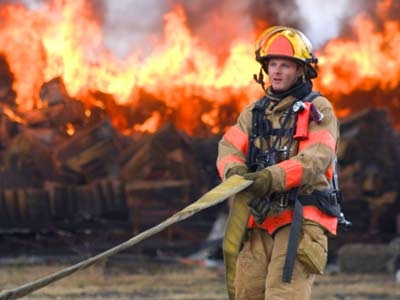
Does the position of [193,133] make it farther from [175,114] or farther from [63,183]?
[63,183]

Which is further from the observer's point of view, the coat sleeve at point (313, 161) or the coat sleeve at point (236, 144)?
the coat sleeve at point (236, 144)

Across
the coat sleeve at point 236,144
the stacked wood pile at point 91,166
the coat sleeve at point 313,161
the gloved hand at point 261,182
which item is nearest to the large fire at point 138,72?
the stacked wood pile at point 91,166

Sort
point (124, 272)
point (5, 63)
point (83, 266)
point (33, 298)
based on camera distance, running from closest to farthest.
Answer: point (83, 266)
point (33, 298)
point (124, 272)
point (5, 63)

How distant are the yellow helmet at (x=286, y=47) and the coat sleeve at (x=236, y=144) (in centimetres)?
29

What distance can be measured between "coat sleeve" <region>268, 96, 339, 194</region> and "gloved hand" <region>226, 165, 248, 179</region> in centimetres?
22

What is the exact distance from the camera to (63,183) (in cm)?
1187

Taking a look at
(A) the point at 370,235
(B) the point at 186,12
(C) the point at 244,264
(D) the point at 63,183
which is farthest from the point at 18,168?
(C) the point at 244,264

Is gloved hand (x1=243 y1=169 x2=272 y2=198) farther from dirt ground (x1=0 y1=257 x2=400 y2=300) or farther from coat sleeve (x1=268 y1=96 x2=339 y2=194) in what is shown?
dirt ground (x1=0 y1=257 x2=400 y2=300)

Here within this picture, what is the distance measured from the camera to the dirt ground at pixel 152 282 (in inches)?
378

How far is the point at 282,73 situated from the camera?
17.2 ft

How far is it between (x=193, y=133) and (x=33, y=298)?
11.4 feet

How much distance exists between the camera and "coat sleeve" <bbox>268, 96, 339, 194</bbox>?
5.02m

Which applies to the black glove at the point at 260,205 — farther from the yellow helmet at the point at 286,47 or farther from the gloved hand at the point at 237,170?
the yellow helmet at the point at 286,47

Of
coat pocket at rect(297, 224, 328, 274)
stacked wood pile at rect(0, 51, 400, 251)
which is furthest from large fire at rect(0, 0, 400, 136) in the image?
coat pocket at rect(297, 224, 328, 274)
